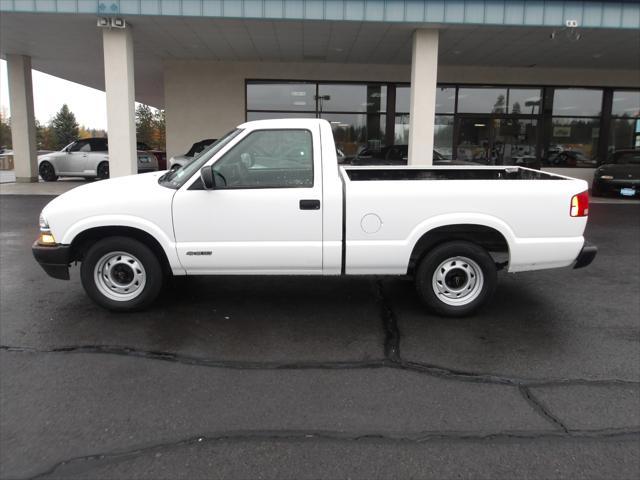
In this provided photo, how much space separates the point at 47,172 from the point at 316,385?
64.2 ft

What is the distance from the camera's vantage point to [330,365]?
430 centimetres

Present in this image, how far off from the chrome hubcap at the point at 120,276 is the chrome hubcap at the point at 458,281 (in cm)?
285

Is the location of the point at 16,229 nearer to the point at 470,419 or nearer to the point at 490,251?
the point at 490,251

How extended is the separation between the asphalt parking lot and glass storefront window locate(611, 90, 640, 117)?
15.6m

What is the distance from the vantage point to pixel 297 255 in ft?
17.0

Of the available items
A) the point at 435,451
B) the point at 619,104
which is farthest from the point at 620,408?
the point at 619,104

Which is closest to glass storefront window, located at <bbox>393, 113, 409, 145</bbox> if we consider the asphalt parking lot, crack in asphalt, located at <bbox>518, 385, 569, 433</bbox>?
the asphalt parking lot

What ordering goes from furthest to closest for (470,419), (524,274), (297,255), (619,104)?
1. (619,104)
2. (524,274)
3. (297,255)
4. (470,419)

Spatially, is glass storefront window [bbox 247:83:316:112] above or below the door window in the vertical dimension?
above

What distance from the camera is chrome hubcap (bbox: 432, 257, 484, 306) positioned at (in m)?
5.38

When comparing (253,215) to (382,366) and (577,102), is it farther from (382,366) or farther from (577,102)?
(577,102)

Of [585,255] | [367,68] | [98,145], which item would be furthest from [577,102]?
[98,145]

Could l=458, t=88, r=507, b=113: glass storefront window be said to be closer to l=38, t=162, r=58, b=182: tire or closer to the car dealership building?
the car dealership building

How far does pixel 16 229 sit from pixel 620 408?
10.2 meters
